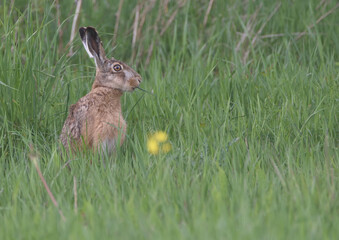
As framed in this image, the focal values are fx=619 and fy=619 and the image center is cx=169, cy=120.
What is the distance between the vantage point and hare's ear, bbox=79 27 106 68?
5.14 meters

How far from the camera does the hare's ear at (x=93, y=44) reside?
16.9 feet

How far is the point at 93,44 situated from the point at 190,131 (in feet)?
3.68

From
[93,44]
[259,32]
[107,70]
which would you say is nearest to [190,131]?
[107,70]

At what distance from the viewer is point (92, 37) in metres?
5.17

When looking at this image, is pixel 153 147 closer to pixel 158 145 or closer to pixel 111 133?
pixel 158 145

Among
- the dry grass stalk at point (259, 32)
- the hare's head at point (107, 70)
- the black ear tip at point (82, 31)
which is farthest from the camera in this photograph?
the dry grass stalk at point (259, 32)

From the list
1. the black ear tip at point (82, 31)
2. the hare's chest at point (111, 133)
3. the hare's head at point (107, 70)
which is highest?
the black ear tip at point (82, 31)

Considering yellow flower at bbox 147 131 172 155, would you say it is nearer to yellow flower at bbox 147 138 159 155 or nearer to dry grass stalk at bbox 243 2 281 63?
yellow flower at bbox 147 138 159 155

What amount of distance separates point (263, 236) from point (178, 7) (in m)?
4.78

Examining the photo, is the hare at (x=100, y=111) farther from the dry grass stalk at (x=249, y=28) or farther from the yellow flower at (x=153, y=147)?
the dry grass stalk at (x=249, y=28)

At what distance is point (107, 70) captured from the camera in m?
5.12

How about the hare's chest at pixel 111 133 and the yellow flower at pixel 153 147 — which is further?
the hare's chest at pixel 111 133

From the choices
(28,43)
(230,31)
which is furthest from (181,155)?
(230,31)

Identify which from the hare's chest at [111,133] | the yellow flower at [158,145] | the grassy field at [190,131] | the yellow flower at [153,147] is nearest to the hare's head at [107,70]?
the grassy field at [190,131]
